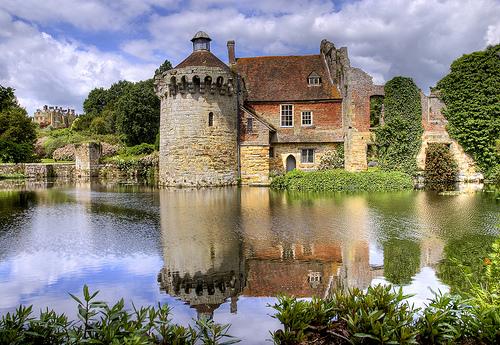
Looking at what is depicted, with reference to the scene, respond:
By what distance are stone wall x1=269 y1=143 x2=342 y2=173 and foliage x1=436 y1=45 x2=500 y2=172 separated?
9.10m

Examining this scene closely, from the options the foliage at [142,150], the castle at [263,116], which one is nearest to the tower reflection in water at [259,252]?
the castle at [263,116]

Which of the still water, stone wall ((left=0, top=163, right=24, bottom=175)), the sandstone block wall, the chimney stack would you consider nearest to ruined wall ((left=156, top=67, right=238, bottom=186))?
the chimney stack

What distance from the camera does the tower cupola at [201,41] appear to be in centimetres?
3169

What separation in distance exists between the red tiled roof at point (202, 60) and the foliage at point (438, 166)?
640 inches

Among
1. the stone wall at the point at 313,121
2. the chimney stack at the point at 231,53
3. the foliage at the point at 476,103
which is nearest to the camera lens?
the foliage at the point at 476,103

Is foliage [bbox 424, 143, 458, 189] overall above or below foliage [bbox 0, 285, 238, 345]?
above

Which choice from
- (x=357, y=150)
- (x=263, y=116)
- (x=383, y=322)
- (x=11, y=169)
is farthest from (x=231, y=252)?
(x=11, y=169)

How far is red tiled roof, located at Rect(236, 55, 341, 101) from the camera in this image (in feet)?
112

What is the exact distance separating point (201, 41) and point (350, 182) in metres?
15.0

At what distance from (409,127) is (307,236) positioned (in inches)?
907

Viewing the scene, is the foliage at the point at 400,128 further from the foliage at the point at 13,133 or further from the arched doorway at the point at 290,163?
the foliage at the point at 13,133

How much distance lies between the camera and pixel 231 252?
10.4 metres

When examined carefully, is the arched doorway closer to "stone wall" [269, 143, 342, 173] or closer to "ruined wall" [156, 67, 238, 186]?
"stone wall" [269, 143, 342, 173]

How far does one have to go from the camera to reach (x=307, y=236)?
12.1 m
